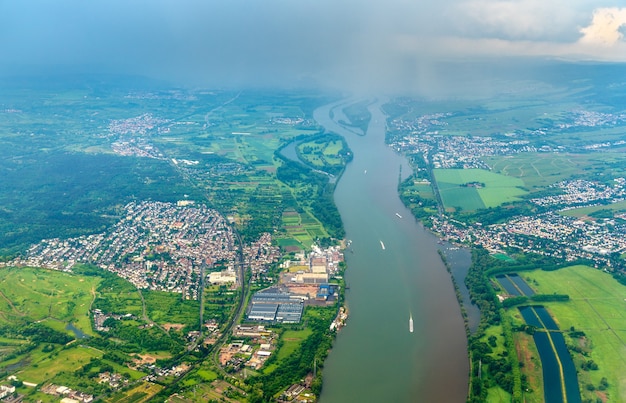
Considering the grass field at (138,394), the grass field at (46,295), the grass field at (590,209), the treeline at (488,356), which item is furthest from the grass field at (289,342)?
the grass field at (590,209)

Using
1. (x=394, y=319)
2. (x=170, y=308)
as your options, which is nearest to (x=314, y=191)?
(x=170, y=308)

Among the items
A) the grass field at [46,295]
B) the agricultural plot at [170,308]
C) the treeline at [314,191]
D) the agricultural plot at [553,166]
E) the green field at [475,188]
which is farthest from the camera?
the agricultural plot at [553,166]

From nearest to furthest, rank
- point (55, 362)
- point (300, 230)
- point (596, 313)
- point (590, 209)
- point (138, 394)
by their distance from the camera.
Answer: point (138, 394) → point (55, 362) → point (596, 313) → point (300, 230) → point (590, 209)

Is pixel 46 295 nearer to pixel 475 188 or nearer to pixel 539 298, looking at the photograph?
pixel 539 298

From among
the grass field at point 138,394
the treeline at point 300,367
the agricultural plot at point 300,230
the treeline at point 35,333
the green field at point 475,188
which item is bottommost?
the grass field at point 138,394

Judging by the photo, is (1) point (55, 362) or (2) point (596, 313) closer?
(1) point (55, 362)

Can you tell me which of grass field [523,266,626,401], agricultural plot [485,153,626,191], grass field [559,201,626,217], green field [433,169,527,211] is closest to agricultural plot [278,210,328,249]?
green field [433,169,527,211]

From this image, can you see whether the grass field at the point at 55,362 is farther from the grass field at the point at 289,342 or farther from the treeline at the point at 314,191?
the treeline at the point at 314,191
